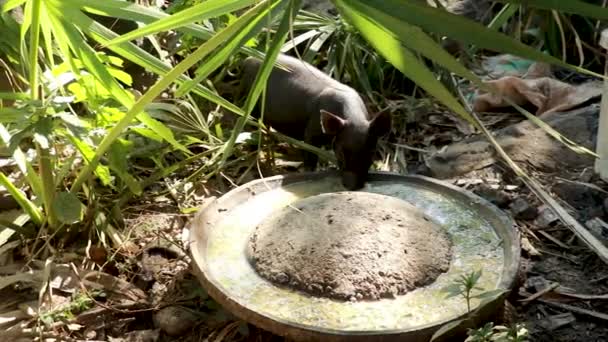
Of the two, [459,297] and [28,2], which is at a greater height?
[28,2]

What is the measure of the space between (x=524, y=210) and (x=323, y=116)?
81 cm

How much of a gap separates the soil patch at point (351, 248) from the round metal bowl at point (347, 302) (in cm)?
3

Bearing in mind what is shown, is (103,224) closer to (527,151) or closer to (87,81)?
(87,81)

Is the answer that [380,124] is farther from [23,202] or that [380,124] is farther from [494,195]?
[23,202]

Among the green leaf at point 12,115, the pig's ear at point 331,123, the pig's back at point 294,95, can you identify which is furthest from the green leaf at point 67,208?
the pig's back at point 294,95

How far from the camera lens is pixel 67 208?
248cm

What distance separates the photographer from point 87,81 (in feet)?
8.08

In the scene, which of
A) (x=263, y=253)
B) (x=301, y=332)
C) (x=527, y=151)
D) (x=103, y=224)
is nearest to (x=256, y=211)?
(x=263, y=253)

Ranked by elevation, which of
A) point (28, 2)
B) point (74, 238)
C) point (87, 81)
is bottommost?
point (74, 238)

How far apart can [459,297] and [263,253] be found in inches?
22.8

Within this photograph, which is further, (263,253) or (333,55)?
(333,55)

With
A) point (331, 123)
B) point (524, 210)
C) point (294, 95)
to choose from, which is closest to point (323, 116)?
point (331, 123)

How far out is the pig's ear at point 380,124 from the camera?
9.86 ft

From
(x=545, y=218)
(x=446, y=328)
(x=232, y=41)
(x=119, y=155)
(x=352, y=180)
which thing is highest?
(x=232, y=41)
